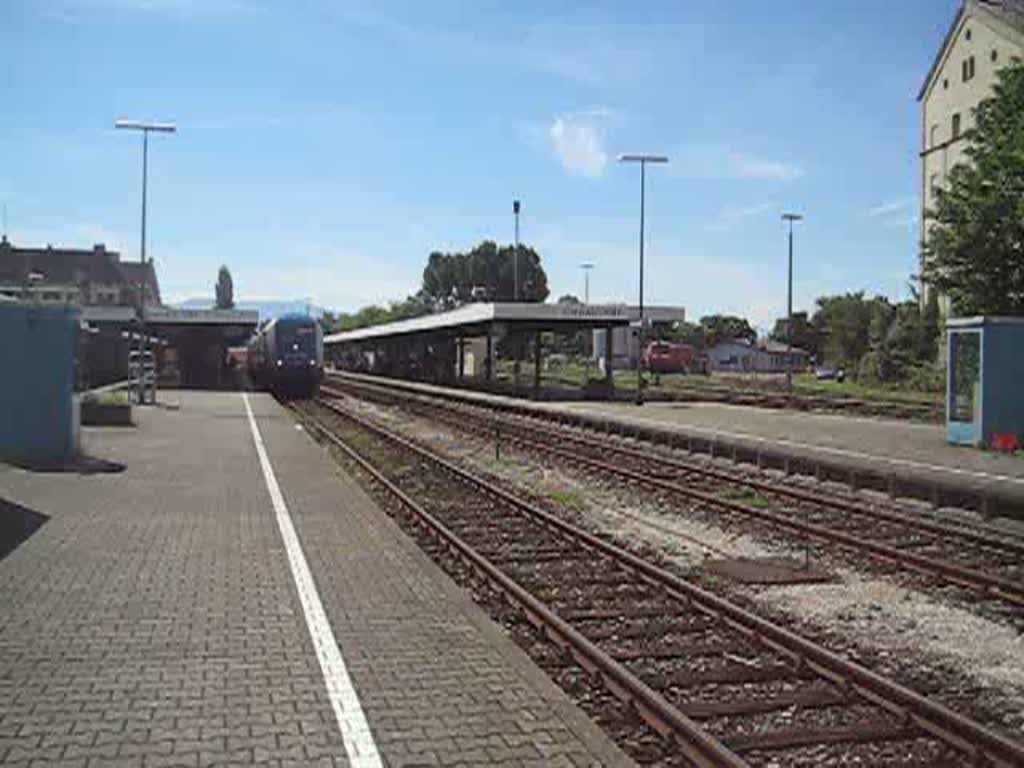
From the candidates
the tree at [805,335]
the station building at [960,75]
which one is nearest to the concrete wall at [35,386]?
the station building at [960,75]

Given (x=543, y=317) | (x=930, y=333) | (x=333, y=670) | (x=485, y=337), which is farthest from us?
(x=485, y=337)

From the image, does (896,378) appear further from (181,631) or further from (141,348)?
(181,631)

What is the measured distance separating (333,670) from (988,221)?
38.8 meters

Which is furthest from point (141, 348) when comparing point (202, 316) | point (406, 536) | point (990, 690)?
point (990, 690)

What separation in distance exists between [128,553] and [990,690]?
7.53m

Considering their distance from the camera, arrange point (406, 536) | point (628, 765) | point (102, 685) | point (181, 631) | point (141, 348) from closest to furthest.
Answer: point (628, 765), point (102, 685), point (181, 631), point (406, 536), point (141, 348)

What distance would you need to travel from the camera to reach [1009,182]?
39500mm

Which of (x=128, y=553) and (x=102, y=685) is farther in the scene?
(x=128, y=553)

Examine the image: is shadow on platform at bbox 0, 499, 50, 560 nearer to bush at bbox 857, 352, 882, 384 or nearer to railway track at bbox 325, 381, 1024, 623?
railway track at bbox 325, 381, 1024, 623

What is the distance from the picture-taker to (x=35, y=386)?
58.9 ft

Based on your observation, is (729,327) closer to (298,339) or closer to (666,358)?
(666,358)

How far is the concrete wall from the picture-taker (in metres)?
17.8

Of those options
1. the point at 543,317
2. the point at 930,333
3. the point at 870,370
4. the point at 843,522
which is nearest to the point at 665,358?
the point at 870,370

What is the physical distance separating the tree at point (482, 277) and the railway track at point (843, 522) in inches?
4022
